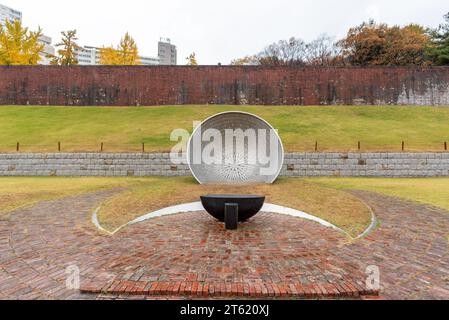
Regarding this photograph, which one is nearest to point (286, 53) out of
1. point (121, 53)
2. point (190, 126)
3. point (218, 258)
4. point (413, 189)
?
point (121, 53)

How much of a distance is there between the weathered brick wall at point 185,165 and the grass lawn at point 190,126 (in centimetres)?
96

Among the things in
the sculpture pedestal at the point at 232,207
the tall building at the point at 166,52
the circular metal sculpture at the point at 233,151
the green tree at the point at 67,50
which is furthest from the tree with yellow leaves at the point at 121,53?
the tall building at the point at 166,52

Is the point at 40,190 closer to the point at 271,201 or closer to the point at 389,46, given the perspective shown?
the point at 271,201

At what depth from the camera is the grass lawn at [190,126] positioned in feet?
46.7

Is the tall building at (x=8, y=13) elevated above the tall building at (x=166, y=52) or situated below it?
above

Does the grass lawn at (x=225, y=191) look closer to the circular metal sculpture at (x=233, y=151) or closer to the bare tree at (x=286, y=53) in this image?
the circular metal sculpture at (x=233, y=151)

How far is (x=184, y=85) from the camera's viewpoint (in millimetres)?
23703

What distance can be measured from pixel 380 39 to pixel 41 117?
31.0 m

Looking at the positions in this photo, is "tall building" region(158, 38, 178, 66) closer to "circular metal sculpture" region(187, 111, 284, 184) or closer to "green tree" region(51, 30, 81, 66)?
"green tree" region(51, 30, 81, 66)

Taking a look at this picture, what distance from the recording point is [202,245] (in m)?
4.36

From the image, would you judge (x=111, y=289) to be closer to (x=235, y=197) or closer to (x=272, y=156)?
(x=235, y=197)

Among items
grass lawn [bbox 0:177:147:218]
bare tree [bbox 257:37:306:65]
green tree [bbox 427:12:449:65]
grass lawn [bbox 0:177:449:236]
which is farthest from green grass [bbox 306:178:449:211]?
bare tree [bbox 257:37:306:65]

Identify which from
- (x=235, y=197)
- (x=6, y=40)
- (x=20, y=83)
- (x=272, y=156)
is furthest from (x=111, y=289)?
(x=6, y=40)
